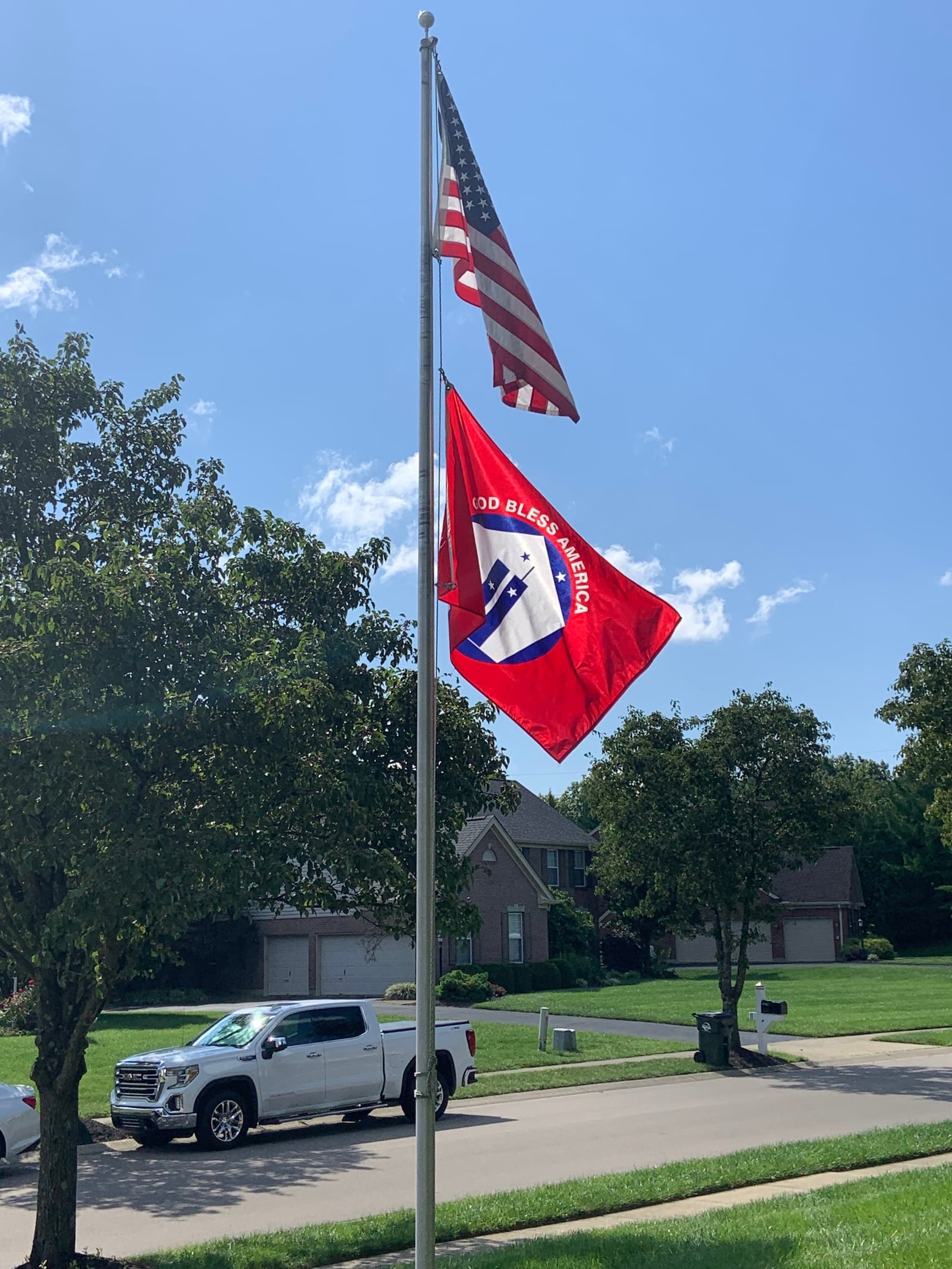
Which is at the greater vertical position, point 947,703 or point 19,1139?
point 947,703

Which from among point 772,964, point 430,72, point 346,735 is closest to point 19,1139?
point 346,735

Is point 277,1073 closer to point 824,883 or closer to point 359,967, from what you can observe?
point 359,967

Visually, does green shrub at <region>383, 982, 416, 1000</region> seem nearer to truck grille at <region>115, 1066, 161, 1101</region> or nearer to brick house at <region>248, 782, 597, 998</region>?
brick house at <region>248, 782, 597, 998</region>

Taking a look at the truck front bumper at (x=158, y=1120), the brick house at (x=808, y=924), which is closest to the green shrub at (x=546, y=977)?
the brick house at (x=808, y=924)

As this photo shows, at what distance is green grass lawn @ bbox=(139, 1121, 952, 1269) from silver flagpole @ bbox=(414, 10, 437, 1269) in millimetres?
2311

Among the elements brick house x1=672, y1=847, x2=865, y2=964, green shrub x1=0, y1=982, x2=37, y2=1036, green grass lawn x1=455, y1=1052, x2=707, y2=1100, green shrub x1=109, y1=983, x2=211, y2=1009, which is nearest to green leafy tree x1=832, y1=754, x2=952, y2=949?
brick house x1=672, y1=847, x2=865, y2=964

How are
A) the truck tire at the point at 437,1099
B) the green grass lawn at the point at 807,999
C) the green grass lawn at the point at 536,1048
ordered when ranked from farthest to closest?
1. the green grass lawn at the point at 807,999
2. the green grass lawn at the point at 536,1048
3. the truck tire at the point at 437,1099

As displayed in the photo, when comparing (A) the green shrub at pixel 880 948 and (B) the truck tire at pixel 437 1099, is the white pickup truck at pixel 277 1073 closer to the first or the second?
(B) the truck tire at pixel 437 1099

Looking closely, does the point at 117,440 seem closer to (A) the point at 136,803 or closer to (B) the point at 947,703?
(A) the point at 136,803

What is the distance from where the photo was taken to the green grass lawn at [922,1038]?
2764cm

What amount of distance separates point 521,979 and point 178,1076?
94.4 ft

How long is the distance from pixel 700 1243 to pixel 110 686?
5.56 m

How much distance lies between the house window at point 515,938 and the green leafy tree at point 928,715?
2534cm

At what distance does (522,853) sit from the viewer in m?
51.6
